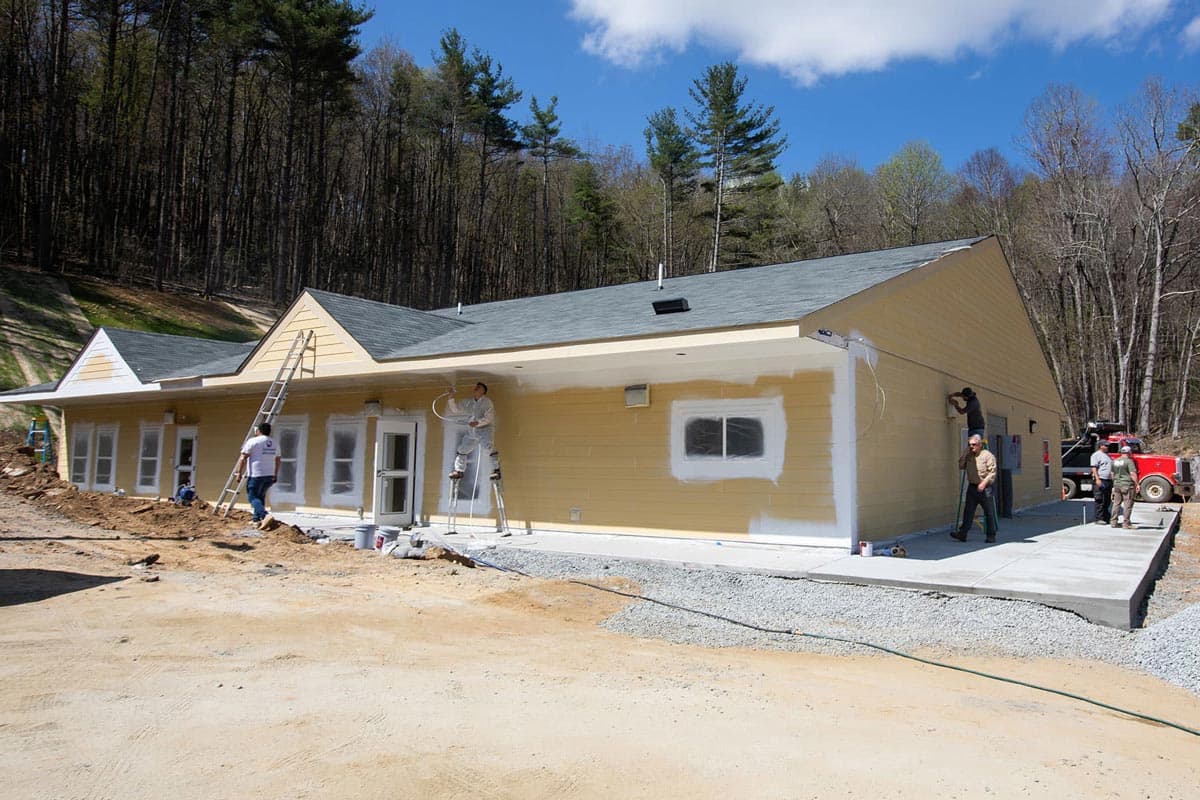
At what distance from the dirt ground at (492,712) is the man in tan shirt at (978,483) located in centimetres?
543

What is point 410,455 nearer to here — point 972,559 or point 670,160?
point 972,559

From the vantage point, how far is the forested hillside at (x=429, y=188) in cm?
3009

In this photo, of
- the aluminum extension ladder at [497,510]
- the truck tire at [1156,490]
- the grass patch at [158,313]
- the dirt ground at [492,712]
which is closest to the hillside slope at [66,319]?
the grass patch at [158,313]

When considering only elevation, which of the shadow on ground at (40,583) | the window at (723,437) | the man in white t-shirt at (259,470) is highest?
the window at (723,437)

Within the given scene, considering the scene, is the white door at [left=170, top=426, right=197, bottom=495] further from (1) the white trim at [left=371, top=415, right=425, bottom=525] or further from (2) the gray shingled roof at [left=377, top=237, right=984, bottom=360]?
(2) the gray shingled roof at [left=377, top=237, right=984, bottom=360]

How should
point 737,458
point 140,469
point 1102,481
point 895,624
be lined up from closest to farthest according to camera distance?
point 895,624
point 737,458
point 1102,481
point 140,469

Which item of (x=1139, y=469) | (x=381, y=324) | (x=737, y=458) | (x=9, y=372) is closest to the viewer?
(x=737, y=458)

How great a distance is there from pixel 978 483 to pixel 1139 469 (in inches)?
601

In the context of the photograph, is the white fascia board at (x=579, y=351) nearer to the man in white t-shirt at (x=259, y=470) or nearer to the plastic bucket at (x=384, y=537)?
the man in white t-shirt at (x=259, y=470)

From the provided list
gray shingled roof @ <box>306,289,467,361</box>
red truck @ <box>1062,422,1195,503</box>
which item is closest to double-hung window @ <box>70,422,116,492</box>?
gray shingled roof @ <box>306,289,467,361</box>

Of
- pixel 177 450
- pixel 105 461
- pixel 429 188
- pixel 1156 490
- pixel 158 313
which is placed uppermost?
pixel 429 188

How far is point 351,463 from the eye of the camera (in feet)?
46.5

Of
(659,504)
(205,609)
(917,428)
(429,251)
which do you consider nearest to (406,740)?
(205,609)

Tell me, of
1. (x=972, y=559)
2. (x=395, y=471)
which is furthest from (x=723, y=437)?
(x=395, y=471)
